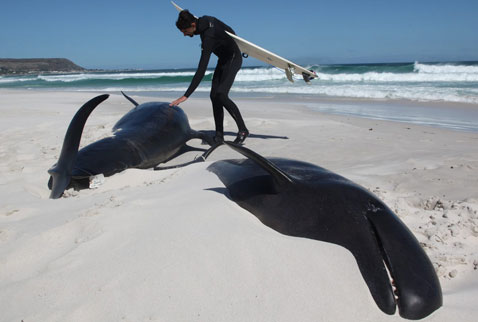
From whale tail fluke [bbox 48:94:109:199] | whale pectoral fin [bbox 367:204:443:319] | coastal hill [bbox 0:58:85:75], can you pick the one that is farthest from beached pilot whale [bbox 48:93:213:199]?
coastal hill [bbox 0:58:85:75]

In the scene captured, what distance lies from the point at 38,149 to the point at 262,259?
5.22 m

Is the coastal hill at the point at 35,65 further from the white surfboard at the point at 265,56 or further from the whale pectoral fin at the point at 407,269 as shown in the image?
the whale pectoral fin at the point at 407,269

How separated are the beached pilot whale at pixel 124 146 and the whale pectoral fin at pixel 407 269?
2.80 m

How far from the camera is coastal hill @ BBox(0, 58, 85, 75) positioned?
80.8 meters

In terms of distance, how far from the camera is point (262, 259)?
1.96m

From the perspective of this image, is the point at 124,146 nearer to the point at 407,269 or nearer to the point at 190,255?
the point at 190,255

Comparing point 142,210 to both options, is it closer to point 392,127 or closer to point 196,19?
point 196,19

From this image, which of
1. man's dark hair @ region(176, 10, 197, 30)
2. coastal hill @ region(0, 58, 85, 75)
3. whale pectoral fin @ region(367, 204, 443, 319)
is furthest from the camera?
coastal hill @ region(0, 58, 85, 75)

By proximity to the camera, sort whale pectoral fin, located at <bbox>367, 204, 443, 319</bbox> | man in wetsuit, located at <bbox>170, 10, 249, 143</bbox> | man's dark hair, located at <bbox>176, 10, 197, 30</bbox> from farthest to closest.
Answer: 1. man in wetsuit, located at <bbox>170, 10, 249, 143</bbox>
2. man's dark hair, located at <bbox>176, 10, 197, 30</bbox>
3. whale pectoral fin, located at <bbox>367, 204, 443, 319</bbox>

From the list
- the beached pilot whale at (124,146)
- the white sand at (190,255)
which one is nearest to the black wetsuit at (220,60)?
the beached pilot whale at (124,146)

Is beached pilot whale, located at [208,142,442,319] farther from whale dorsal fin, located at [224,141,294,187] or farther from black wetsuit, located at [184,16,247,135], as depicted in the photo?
black wetsuit, located at [184,16,247,135]

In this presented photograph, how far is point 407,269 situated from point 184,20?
410cm

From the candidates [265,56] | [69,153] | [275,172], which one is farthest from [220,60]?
[275,172]

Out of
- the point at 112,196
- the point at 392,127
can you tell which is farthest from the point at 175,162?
the point at 392,127
